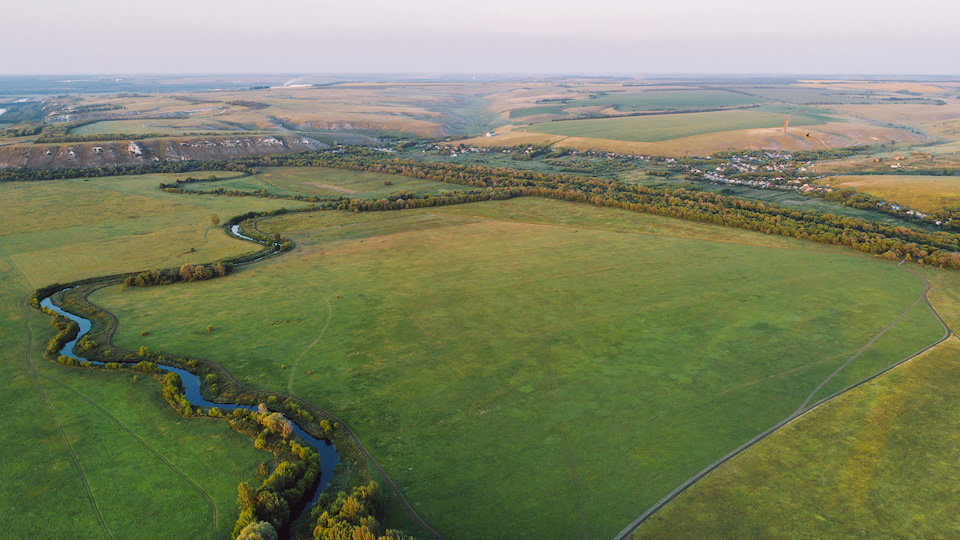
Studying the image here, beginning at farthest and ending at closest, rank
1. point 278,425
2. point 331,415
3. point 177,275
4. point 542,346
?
point 177,275, point 542,346, point 331,415, point 278,425

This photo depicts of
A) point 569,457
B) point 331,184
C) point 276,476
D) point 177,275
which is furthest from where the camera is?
point 331,184

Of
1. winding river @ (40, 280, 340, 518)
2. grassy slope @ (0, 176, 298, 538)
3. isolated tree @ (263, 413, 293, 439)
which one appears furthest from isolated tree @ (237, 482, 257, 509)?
isolated tree @ (263, 413, 293, 439)

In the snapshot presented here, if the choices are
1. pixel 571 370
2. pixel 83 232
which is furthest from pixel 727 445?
pixel 83 232

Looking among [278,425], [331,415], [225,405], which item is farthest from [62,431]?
[331,415]

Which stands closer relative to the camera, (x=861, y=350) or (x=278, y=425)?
(x=278, y=425)

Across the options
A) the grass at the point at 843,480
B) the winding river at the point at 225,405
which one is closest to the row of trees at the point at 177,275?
the winding river at the point at 225,405

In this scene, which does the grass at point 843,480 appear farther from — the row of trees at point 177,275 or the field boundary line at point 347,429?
the row of trees at point 177,275

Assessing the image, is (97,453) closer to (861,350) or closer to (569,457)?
(569,457)
